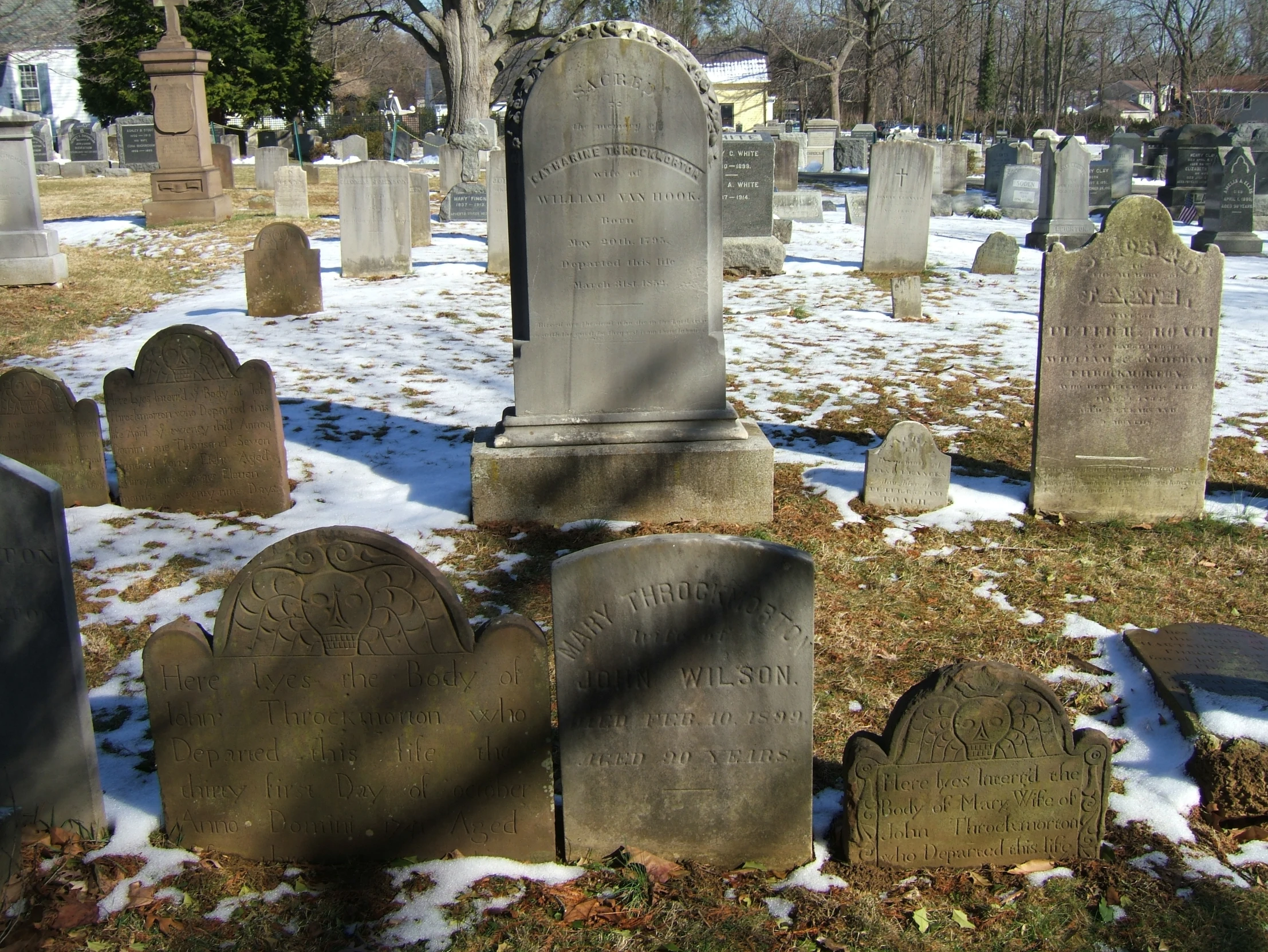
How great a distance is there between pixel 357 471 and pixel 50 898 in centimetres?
382

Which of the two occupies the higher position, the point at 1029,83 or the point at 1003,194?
the point at 1029,83

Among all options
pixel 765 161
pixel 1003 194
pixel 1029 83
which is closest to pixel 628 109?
pixel 765 161

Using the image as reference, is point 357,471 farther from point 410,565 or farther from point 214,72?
point 214,72

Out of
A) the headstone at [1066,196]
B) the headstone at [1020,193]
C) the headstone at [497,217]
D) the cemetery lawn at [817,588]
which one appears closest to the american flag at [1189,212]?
the headstone at [1020,193]

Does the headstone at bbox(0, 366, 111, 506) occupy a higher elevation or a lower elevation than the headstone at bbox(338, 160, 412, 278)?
lower

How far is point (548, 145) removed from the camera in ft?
17.3

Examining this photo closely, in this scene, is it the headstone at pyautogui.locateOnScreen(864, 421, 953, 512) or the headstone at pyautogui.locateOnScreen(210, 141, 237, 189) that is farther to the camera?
the headstone at pyautogui.locateOnScreen(210, 141, 237, 189)

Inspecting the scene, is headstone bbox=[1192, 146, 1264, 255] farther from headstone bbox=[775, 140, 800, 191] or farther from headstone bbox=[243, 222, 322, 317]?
headstone bbox=[243, 222, 322, 317]

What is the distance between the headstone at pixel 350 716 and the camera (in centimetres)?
290

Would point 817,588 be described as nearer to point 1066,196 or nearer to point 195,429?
point 195,429

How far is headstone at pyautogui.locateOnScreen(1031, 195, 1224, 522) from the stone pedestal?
54.2 feet

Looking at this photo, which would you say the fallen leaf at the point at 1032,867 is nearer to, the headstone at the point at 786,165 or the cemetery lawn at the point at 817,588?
the cemetery lawn at the point at 817,588

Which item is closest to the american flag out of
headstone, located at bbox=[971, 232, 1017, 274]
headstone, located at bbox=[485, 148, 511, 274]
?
headstone, located at bbox=[971, 232, 1017, 274]

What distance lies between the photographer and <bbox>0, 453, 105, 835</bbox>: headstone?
2.86 meters
